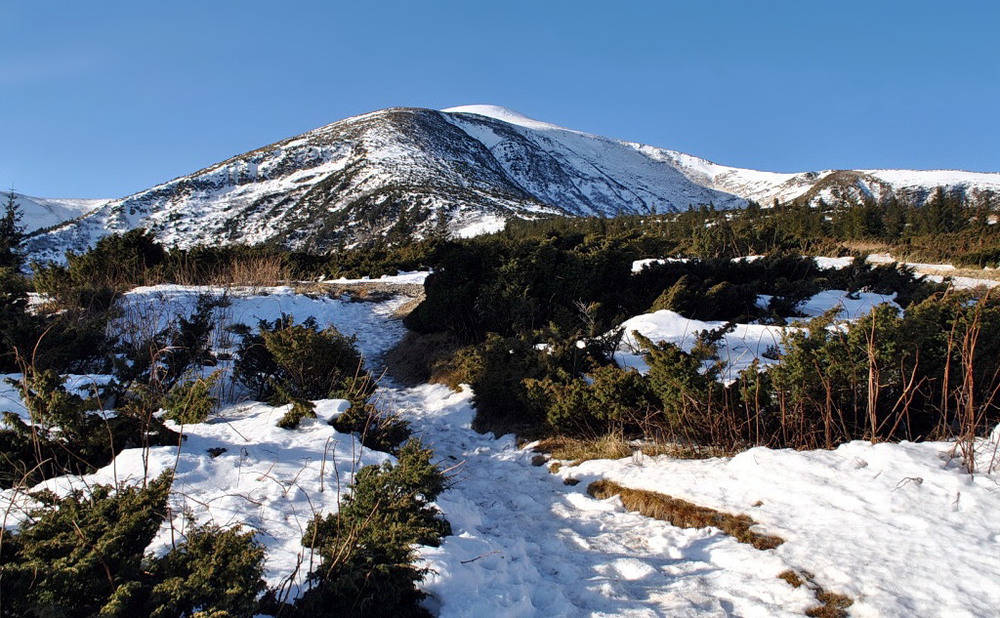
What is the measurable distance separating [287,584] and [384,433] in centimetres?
214

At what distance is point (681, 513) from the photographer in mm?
2842

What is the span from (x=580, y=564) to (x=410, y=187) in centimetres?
5136

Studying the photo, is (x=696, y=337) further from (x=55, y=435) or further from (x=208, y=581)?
(x=55, y=435)

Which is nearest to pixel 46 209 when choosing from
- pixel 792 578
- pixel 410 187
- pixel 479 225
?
pixel 410 187

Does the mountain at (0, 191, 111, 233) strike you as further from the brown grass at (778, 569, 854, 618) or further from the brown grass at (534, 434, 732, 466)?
→ the brown grass at (778, 569, 854, 618)

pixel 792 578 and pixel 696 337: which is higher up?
pixel 696 337

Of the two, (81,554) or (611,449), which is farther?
(611,449)

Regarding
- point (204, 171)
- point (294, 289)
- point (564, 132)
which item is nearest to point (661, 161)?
point (564, 132)

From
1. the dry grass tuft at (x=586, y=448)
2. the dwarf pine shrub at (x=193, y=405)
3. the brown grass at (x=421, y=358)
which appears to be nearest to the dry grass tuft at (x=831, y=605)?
the dry grass tuft at (x=586, y=448)

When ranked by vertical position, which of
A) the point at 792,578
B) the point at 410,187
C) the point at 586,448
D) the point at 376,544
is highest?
the point at 410,187

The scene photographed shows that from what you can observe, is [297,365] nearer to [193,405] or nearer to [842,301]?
[193,405]

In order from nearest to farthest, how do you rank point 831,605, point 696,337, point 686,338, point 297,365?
point 831,605 → point 696,337 → point 297,365 → point 686,338

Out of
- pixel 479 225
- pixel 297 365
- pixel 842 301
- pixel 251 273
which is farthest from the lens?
pixel 479 225

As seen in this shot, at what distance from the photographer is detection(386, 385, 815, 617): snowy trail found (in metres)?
1.96
